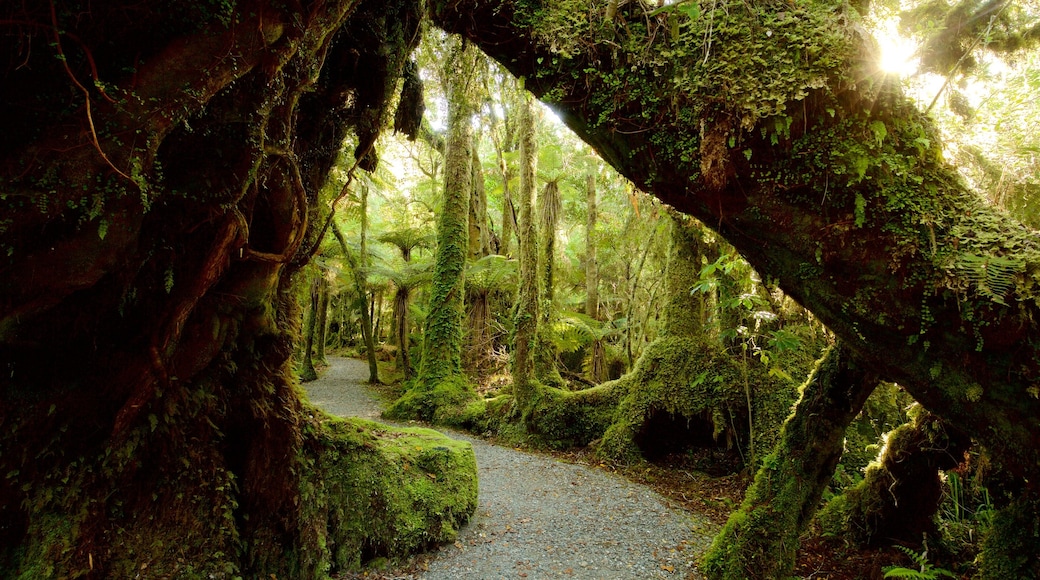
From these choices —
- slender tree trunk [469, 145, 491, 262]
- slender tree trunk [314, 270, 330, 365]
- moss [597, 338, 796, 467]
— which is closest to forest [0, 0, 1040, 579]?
moss [597, 338, 796, 467]

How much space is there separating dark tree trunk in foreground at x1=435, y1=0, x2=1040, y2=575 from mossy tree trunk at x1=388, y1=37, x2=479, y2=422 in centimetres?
766

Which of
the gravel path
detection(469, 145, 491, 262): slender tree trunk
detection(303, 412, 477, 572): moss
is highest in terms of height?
detection(469, 145, 491, 262): slender tree trunk

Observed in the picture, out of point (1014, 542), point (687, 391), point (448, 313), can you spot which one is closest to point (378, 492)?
point (1014, 542)

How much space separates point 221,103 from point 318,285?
48.0 ft

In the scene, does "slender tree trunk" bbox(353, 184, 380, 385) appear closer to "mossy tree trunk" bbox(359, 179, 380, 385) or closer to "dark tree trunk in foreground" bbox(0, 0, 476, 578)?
"mossy tree trunk" bbox(359, 179, 380, 385)

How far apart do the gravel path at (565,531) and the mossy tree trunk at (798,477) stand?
787mm

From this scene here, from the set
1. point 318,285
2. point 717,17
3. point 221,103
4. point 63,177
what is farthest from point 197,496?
point 318,285

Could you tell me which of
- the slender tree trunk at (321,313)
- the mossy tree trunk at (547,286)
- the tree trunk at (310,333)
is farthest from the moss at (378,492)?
the tree trunk at (310,333)

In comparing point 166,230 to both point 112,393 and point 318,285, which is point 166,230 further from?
point 318,285

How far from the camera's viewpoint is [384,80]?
4008mm

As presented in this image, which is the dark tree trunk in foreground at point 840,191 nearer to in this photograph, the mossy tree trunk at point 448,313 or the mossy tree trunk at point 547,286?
the mossy tree trunk at point 547,286

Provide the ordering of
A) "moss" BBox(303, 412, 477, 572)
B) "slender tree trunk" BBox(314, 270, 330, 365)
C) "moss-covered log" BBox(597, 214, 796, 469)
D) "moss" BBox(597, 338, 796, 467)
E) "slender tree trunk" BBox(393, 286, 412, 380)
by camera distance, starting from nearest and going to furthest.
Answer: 1. "moss" BBox(303, 412, 477, 572)
2. "moss" BBox(597, 338, 796, 467)
3. "moss-covered log" BBox(597, 214, 796, 469)
4. "slender tree trunk" BBox(393, 286, 412, 380)
5. "slender tree trunk" BBox(314, 270, 330, 365)

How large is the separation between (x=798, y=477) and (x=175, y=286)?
4.93 meters

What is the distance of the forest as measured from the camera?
6.71ft
